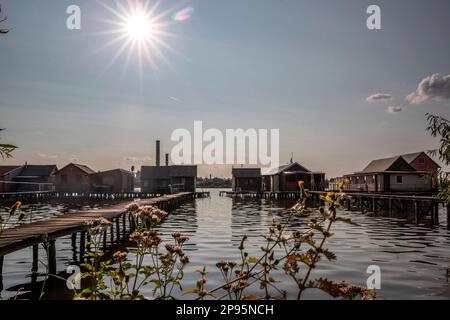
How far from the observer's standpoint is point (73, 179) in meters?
68.8

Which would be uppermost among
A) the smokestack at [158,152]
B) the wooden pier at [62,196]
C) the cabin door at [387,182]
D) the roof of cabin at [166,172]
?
the smokestack at [158,152]

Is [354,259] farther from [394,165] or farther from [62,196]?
[62,196]

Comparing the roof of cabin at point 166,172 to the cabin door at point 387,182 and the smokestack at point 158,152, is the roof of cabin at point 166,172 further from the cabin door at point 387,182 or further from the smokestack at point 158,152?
the cabin door at point 387,182

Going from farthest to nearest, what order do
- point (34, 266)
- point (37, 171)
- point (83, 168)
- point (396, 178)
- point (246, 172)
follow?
point (246, 172) → point (83, 168) → point (37, 171) → point (396, 178) → point (34, 266)

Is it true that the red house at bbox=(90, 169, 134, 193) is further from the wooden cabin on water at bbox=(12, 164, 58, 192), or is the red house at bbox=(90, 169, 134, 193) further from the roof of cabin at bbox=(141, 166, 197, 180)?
the wooden cabin on water at bbox=(12, 164, 58, 192)

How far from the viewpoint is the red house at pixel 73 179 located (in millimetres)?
68125

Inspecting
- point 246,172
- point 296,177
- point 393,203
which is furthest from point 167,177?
point 393,203

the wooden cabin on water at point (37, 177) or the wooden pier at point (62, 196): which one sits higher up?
the wooden cabin on water at point (37, 177)

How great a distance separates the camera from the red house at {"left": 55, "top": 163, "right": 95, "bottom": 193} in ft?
A: 224

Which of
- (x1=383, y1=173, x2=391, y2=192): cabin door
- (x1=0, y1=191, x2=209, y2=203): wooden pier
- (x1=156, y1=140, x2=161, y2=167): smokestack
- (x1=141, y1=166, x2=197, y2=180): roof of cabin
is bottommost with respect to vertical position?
(x1=0, y1=191, x2=209, y2=203): wooden pier

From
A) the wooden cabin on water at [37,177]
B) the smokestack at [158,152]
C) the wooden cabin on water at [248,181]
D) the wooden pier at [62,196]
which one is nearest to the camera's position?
the wooden pier at [62,196]

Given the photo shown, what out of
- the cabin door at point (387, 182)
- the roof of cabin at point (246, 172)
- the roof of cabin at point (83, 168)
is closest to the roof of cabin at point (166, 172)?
the roof of cabin at point (246, 172)

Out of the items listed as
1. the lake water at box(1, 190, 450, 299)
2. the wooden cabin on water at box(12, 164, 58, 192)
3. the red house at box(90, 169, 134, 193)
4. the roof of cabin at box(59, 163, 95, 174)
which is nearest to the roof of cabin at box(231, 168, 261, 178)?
the red house at box(90, 169, 134, 193)

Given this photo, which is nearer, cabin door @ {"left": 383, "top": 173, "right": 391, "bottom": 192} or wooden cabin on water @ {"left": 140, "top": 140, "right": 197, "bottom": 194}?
cabin door @ {"left": 383, "top": 173, "right": 391, "bottom": 192}
